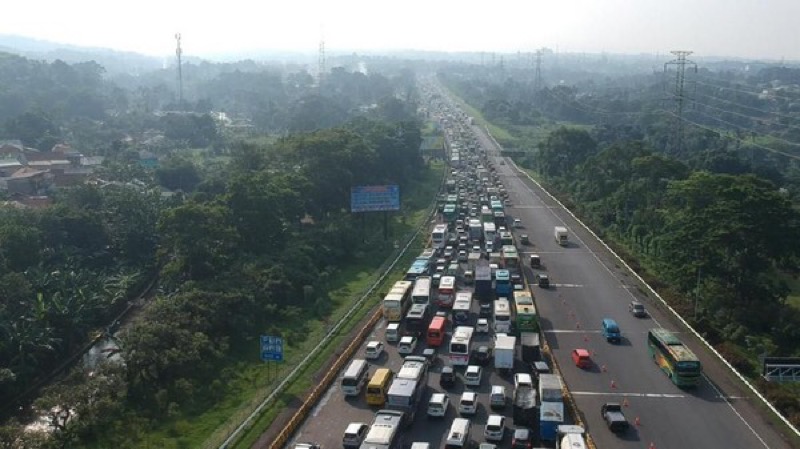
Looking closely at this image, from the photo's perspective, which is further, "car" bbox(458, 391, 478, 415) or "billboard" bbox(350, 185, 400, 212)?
"billboard" bbox(350, 185, 400, 212)

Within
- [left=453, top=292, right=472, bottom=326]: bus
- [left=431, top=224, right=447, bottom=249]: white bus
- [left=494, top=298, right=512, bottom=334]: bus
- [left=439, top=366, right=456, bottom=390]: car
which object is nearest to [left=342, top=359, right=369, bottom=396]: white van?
[left=439, top=366, right=456, bottom=390]: car

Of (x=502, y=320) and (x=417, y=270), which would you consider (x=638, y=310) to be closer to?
(x=502, y=320)

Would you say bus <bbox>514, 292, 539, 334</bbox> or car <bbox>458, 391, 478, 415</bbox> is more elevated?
bus <bbox>514, 292, 539, 334</bbox>

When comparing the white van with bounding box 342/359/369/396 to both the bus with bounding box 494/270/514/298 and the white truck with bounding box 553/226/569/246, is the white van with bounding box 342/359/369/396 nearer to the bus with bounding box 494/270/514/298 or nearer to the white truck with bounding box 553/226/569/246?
the bus with bounding box 494/270/514/298

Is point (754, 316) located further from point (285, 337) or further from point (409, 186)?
point (409, 186)

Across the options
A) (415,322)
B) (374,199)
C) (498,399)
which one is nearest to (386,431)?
(498,399)

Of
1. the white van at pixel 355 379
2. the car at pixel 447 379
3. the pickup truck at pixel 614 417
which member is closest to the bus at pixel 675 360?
the pickup truck at pixel 614 417
